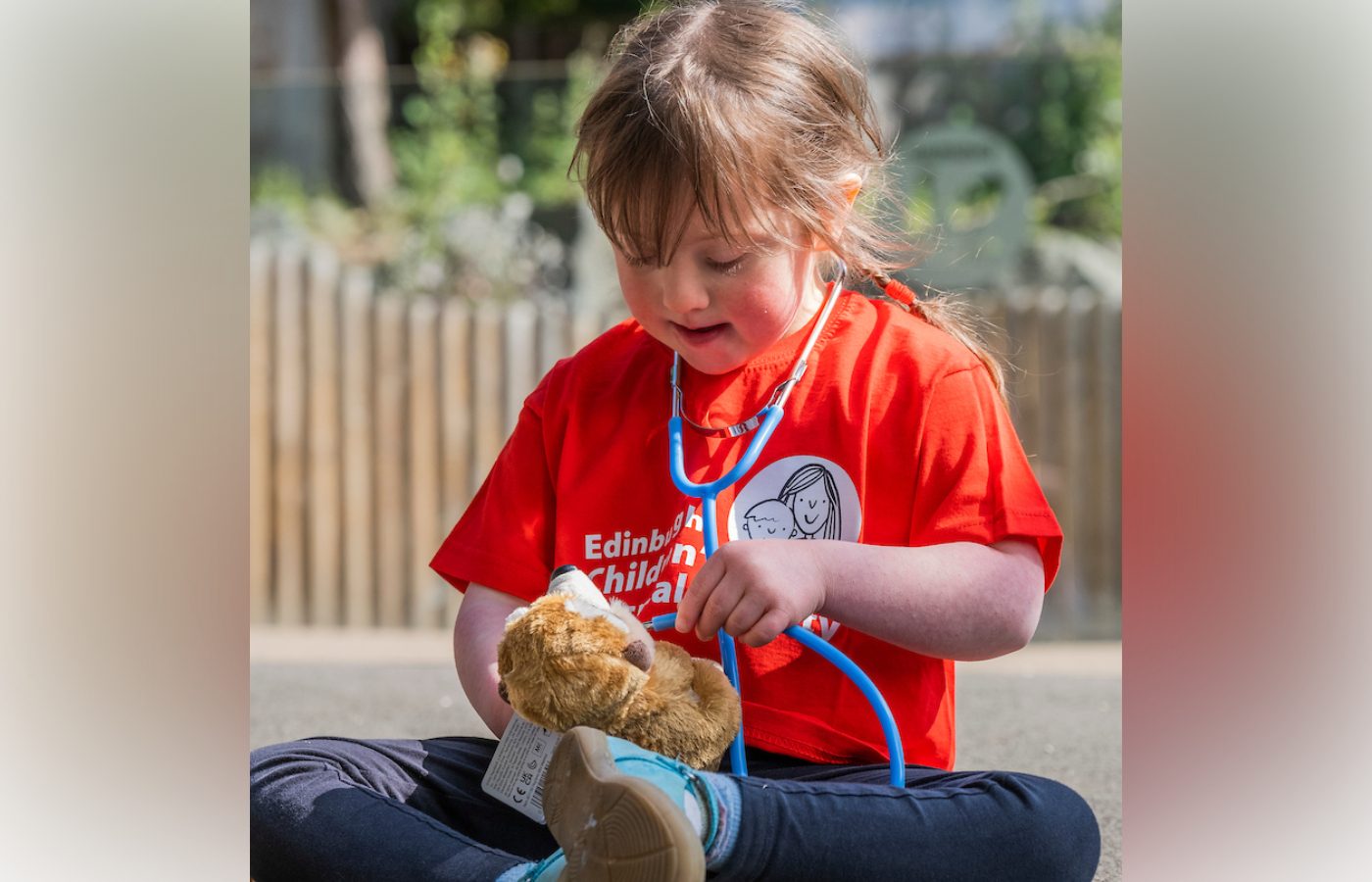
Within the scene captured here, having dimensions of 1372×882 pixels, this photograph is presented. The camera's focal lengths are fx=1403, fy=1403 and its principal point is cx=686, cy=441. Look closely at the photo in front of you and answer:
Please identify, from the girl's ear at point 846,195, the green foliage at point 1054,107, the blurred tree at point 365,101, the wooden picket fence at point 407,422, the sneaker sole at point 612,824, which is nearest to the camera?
the sneaker sole at point 612,824

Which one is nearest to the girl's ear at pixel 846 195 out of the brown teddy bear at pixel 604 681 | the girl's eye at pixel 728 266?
the girl's eye at pixel 728 266

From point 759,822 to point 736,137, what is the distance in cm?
60

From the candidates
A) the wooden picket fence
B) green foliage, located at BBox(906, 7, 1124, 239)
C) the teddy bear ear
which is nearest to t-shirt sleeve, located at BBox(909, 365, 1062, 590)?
the teddy bear ear

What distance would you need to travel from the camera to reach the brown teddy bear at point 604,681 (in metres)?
1.00

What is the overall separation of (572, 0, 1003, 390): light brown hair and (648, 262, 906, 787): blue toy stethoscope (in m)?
0.11

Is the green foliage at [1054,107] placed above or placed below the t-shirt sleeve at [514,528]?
above

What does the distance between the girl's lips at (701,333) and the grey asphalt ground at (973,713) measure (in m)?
0.63

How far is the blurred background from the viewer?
401cm

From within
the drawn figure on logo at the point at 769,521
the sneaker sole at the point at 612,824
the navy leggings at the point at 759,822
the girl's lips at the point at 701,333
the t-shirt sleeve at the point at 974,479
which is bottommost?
the navy leggings at the point at 759,822

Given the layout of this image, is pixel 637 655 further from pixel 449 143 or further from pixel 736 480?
pixel 449 143

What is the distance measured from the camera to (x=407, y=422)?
4.08 meters

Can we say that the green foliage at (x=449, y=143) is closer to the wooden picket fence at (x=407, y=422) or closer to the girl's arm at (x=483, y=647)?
the wooden picket fence at (x=407, y=422)

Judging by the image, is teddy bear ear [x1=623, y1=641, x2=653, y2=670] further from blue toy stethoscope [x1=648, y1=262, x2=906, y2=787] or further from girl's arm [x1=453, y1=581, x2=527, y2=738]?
girl's arm [x1=453, y1=581, x2=527, y2=738]
